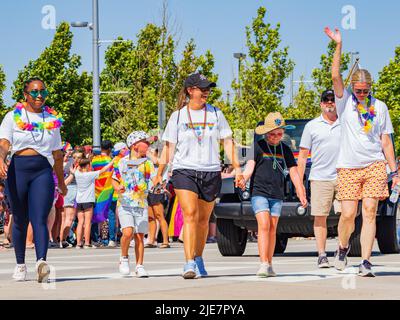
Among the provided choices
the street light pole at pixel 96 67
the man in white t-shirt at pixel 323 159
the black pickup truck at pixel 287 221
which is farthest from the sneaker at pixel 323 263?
the street light pole at pixel 96 67

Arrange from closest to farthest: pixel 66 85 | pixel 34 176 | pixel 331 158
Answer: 1. pixel 34 176
2. pixel 331 158
3. pixel 66 85

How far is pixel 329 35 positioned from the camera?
1132cm

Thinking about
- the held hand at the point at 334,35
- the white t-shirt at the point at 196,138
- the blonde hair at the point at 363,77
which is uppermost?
the held hand at the point at 334,35

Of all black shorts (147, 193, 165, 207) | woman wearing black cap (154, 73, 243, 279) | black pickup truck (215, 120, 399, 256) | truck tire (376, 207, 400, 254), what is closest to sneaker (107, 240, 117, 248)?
black shorts (147, 193, 165, 207)

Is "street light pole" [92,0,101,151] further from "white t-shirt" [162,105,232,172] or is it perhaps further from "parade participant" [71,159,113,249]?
"white t-shirt" [162,105,232,172]

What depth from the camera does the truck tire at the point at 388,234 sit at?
54.3 ft

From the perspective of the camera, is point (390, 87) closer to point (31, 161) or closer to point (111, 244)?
point (111, 244)

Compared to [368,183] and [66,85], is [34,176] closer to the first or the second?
[368,183]

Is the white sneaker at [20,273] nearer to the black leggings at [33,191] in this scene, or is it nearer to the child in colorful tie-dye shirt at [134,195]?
the black leggings at [33,191]

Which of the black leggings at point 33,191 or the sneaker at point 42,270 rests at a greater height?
the black leggings at point 33,191

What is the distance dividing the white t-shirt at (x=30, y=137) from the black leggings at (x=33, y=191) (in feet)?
0.29

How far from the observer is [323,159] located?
13.5 meters
